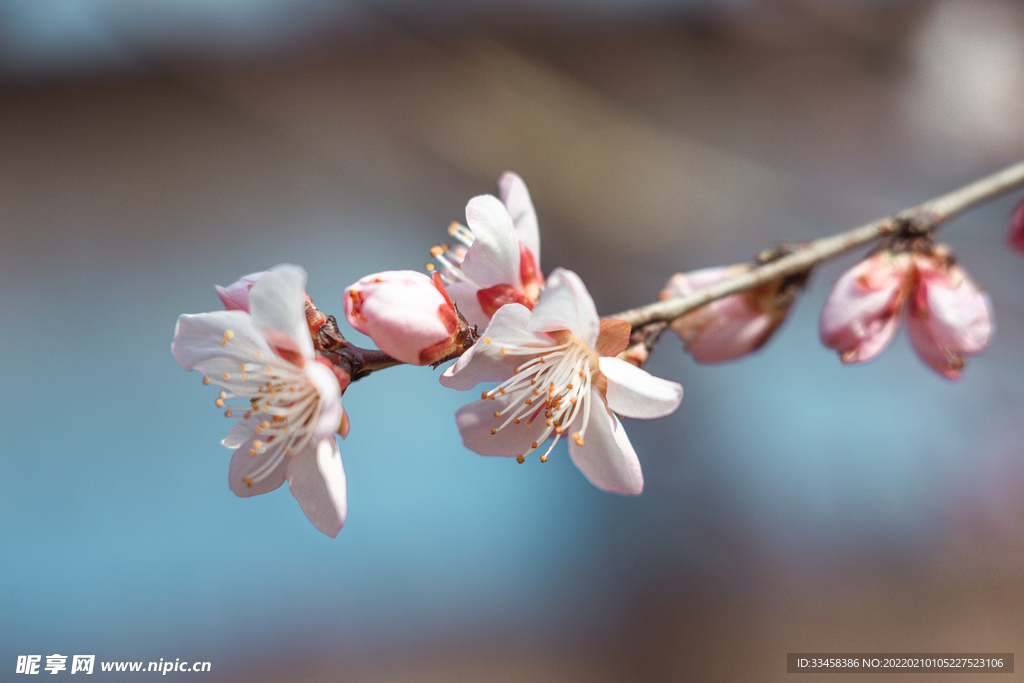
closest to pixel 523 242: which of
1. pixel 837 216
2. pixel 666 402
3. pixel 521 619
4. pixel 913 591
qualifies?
pixel 666 402

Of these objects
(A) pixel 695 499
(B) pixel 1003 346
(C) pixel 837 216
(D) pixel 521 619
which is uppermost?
(C) pixel 837 216

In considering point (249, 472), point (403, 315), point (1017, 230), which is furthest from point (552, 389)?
point (1017, 230)

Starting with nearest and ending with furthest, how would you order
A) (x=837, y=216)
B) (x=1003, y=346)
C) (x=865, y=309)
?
(x=865, y=309)
(x=1003, y=346)
(x=837, y=216)

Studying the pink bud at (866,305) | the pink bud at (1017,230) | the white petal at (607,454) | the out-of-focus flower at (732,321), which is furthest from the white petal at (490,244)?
the pink bud at (1017,230)

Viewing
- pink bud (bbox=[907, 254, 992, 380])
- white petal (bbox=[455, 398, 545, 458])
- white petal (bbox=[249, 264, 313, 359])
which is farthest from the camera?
pink bud (bbox=[907, 254, 992, 380])

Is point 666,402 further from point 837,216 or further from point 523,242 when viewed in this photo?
point 837,216

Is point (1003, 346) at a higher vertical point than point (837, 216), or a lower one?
lower

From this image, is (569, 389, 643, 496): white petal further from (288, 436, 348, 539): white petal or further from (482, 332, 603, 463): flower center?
(288, 436, 348, 539): white petal

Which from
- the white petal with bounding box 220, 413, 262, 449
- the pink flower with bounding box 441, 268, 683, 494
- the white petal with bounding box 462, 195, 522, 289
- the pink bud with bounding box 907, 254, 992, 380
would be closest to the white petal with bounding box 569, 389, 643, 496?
the pink flower with bounding box 441, 268, 683, 494
